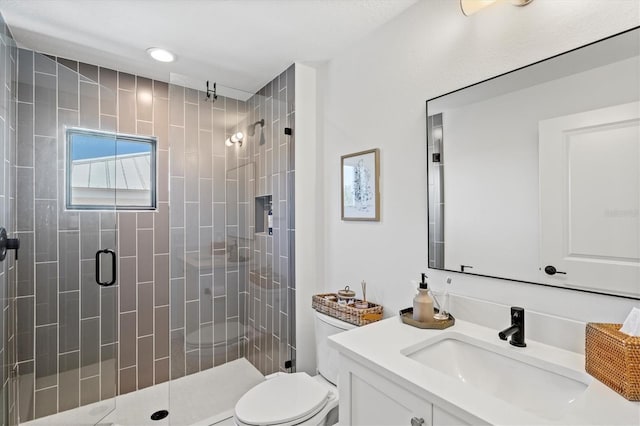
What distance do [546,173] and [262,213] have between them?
166 cm

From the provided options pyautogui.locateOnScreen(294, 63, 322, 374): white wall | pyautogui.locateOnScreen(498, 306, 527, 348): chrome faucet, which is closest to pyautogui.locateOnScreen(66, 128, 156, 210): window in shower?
pyautogui.locateOnScreen(294, 63, 322, 374): white wall

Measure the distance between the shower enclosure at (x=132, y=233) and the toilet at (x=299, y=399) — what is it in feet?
1.55

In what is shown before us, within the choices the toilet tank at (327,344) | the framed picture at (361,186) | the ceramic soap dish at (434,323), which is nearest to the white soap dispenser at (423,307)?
the ceramic soap dish at (434,323)

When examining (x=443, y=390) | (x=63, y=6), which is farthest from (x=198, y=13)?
(x=443, y=390)

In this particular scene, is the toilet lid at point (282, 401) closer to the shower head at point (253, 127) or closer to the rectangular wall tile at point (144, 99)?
the shower head at point (253, 127)

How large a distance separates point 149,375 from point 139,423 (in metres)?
0.42

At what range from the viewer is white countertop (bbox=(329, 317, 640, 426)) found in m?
0.70

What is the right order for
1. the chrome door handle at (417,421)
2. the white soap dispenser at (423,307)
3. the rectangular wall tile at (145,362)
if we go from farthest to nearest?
1. the rectangular wall tile at (145,362)
2. the white soap dispenser at (423,307)
3. the chrome door handle at (417,421)

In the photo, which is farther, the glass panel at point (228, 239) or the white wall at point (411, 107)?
the glass panel at point (228, 239)

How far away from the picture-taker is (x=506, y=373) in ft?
3.47

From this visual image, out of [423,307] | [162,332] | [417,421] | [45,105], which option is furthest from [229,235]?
[417,421]

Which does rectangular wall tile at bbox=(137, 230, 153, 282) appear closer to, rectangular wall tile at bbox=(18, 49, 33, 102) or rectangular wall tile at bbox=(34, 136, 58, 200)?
rectangular wall tile at bbox=(34, 136, 58, 200)

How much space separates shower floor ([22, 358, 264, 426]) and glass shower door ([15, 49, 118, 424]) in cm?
3

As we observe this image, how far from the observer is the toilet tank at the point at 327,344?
172cm
